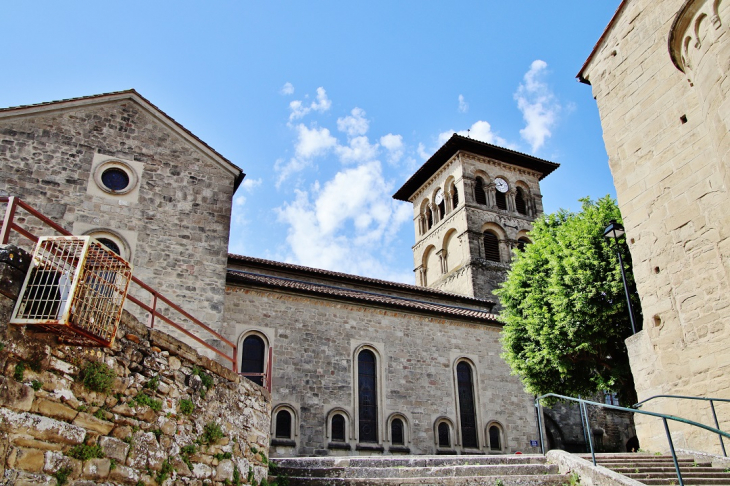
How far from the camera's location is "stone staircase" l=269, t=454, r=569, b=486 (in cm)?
938

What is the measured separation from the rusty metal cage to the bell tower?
88.0 feet

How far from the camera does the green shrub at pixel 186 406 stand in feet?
23.7

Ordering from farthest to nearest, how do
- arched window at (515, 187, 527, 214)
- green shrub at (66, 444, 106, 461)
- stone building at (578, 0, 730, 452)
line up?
arched window at (515, 187, 527, 214) < stone building at (578, 0, 730, 452) < green shrub at (66, 444, 106, 461)

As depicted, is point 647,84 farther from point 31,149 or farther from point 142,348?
point 31,149

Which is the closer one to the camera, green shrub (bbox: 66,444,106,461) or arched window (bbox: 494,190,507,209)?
green shrub (bbox: 66,444,106,461)

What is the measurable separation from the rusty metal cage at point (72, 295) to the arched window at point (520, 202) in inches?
1329

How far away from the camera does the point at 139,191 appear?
1520 centimetres

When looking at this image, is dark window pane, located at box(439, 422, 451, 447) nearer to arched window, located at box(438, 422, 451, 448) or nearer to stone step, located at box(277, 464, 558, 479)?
arched window, located at box(438, 422, 451, 448)

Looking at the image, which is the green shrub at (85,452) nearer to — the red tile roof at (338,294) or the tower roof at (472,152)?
the red tile roof at (338,294)

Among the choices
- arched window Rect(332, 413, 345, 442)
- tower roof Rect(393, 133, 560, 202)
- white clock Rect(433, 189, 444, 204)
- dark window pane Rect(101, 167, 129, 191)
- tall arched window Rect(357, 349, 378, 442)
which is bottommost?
arched window Rect(332, 413, 345, 442)

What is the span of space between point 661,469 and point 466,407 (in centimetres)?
1035

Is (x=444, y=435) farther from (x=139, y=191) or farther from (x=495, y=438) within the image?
(x=139, y=191)

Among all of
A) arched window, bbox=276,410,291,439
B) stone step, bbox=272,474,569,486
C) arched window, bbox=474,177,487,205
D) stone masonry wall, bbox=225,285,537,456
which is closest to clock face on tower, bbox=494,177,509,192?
arched window, bbox=474,177,487,205

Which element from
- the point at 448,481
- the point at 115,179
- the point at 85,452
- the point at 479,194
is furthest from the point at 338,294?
the point at 479,194
